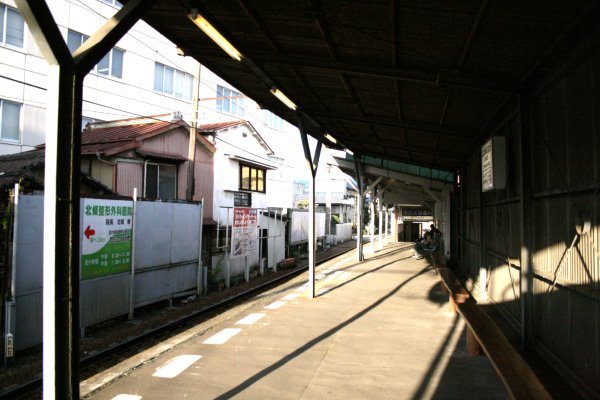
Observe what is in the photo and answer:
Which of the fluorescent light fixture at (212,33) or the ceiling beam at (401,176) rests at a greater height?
the fluorescent light fixture at (212,33)

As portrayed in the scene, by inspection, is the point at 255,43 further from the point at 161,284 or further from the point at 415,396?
the point at 161,284

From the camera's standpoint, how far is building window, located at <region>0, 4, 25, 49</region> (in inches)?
754

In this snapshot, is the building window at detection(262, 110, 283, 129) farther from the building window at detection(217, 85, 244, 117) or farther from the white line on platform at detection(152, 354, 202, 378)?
the white line on platform at detection(152, 354, 202, 378)

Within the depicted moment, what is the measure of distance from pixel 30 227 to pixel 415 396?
19.7 ft

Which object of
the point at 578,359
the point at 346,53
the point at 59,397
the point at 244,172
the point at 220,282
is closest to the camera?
the point at 59,397

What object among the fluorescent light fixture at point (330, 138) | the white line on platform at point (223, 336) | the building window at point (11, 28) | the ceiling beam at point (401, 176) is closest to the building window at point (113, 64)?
the building window at point (11, 28)

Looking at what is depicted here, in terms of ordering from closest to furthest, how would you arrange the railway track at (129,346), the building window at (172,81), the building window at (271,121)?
1. the railway track at (129,346)
2. the building window at (172,81)
3. the building window at (271,121)

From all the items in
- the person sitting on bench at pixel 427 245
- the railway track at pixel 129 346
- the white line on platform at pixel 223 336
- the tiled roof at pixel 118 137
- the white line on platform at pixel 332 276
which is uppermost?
the tiled roof at pixel 118 137

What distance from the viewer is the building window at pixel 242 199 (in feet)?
72.7

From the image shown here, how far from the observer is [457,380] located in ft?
16.6

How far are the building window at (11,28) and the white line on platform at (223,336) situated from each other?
61.2ft

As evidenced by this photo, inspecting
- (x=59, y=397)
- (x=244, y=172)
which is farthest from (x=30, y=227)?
(x=244, y=172)

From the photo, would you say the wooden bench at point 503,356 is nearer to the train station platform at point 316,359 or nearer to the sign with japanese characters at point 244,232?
the train station platform at point 316,359

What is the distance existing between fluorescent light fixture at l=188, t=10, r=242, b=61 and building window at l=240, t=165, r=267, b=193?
643 inches
